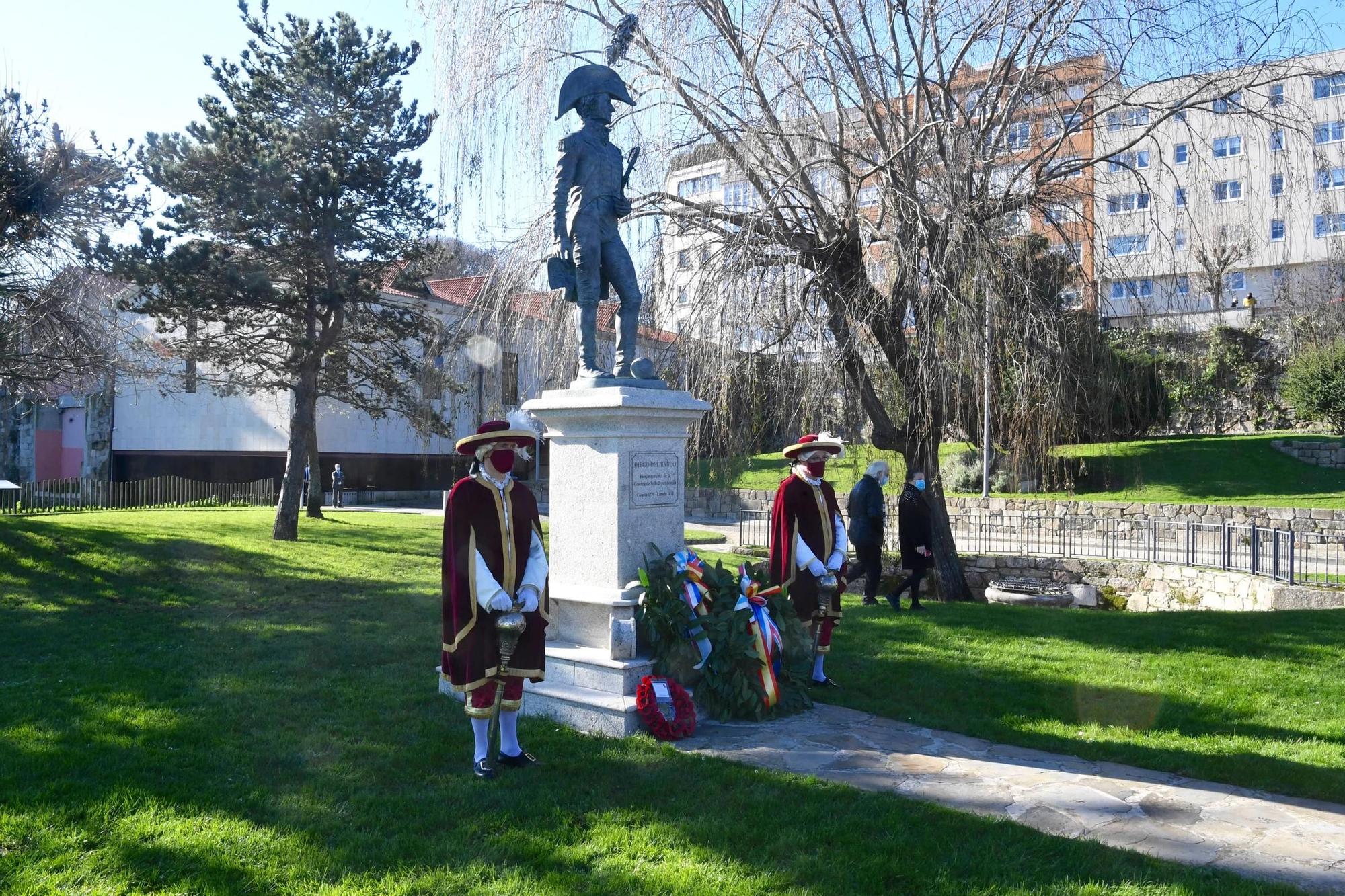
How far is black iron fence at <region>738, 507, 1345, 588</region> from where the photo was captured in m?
13.7

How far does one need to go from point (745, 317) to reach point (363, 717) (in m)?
5.17

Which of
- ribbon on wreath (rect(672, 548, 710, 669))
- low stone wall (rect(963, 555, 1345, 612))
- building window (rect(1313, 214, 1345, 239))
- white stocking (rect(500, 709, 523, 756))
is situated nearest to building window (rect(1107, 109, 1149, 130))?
building window (rect(1313, 214, 1345, 239))

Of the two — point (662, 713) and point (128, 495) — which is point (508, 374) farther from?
point (128, 495)

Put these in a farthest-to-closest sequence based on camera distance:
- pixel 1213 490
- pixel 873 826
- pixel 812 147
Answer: pixel 1213 490 < pixel 812 147 < pixel 873 826

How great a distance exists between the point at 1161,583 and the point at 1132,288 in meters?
7.38

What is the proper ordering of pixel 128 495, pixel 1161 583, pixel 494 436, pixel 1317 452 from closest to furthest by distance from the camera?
1. pixel 494 436
2. pixel 1161 583
3. pixel 128 495
4. pixel 1317 452

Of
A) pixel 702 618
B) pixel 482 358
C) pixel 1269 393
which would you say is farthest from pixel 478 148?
pixel 1269 393

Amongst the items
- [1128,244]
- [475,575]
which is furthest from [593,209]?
[1128,244]

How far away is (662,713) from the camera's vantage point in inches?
225

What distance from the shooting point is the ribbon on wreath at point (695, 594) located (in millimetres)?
6121

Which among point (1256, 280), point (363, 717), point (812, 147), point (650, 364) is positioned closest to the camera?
point (363, 717)

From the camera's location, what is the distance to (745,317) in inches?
367

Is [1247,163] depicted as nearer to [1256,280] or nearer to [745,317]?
[745,317]

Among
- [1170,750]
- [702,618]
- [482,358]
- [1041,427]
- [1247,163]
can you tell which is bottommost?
[1170,750]
